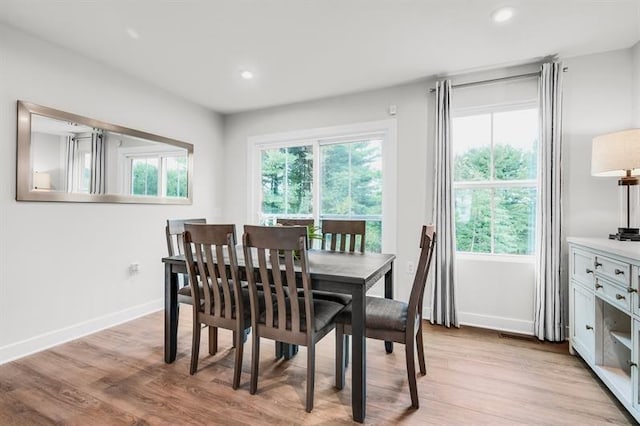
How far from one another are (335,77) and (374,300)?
7.48 feet

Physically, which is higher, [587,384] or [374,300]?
[374,300]

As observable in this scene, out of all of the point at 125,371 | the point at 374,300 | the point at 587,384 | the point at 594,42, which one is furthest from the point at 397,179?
the point at 125,371

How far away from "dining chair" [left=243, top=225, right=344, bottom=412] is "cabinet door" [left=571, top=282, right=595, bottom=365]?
1.73m

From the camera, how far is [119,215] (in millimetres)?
3084

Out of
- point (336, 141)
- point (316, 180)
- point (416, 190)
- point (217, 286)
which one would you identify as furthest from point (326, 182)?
point (217, 286)

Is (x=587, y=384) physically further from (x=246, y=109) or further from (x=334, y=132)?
(x=246, y=109)

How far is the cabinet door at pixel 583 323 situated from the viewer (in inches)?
81.7

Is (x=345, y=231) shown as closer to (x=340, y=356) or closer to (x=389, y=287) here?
(x=389, y=287)

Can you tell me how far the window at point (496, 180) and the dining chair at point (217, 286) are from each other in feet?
7.64

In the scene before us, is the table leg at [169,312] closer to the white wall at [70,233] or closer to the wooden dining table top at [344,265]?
the wooden dining table top at [344,265]

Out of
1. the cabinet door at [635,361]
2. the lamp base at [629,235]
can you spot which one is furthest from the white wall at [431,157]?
the cabinet door at [635,361]

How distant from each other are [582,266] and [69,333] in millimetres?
4149

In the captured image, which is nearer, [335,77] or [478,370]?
[478,370]

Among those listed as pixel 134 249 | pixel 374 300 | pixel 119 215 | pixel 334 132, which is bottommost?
pixel 374 300
